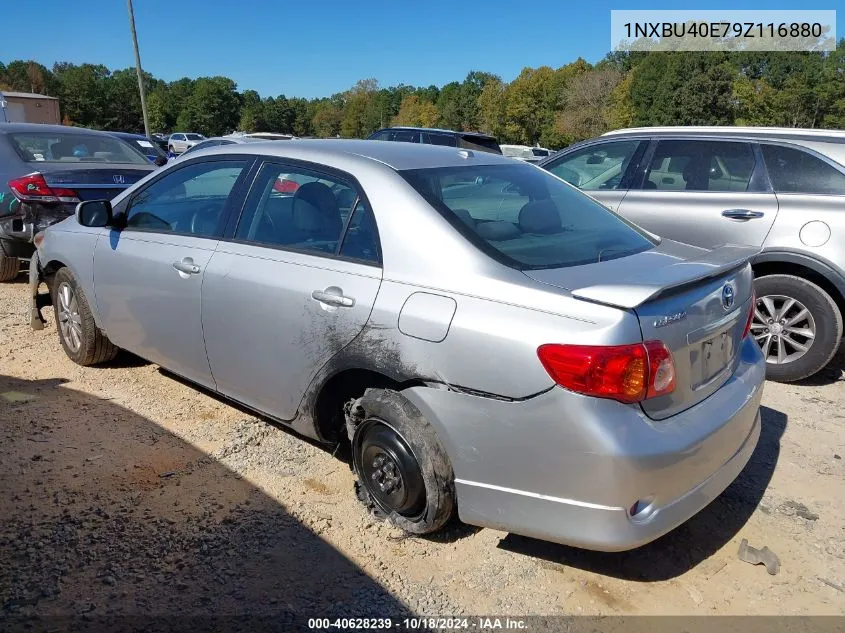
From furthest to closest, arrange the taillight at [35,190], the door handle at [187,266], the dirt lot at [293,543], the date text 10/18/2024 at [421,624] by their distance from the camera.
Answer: the taillight at [35,190] → the door handle at [187,266] → the dirt lot at [293,543] → the date text 10/18/2024 at [421,624]

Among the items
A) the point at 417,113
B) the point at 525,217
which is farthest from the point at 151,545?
the point at 417,113

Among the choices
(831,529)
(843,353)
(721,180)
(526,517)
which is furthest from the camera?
(843,353)

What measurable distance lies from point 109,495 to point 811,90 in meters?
65.7

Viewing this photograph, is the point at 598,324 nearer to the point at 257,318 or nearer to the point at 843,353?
the point at 257,318

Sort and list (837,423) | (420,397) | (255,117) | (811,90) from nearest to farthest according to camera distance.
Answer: (420,397) < (837,423) < (811,90) < (255,117)

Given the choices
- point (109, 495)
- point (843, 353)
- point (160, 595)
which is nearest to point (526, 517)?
point (160, 595)

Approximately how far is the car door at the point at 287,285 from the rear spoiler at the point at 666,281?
0.95 m

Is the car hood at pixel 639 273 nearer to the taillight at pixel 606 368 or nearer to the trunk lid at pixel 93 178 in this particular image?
the taillight at pixel 606 368

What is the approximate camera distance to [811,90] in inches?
2219

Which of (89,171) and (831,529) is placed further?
(89,171)

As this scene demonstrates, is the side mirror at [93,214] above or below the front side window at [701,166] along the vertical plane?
below

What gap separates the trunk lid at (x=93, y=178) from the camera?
21.9ft

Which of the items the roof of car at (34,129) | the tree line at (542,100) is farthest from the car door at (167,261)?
the tree line at (542,100)

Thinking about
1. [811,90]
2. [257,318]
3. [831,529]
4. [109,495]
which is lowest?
[831,529]
